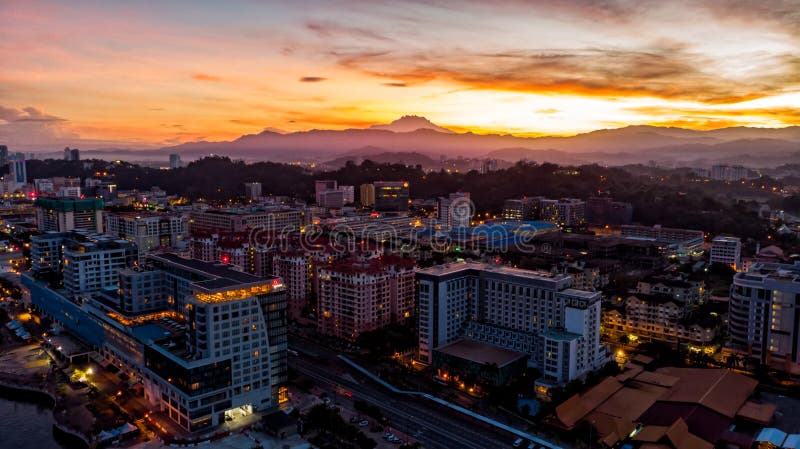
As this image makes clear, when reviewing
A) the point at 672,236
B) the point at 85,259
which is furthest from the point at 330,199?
the point at 85,259

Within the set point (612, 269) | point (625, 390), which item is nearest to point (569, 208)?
point (612, 269)

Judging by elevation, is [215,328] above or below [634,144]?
below

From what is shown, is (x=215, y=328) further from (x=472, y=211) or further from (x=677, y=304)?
(x=472, y=211)

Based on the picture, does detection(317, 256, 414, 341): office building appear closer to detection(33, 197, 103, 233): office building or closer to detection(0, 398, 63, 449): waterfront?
detection(0, 398, 63, 449): waterfront

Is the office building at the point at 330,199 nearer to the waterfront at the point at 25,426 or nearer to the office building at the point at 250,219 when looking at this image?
the office building at the point at 250,219

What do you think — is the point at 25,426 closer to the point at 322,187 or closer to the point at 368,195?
the point at 368,195

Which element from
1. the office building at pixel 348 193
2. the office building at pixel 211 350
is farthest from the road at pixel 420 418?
the office building at pixel 348 193
